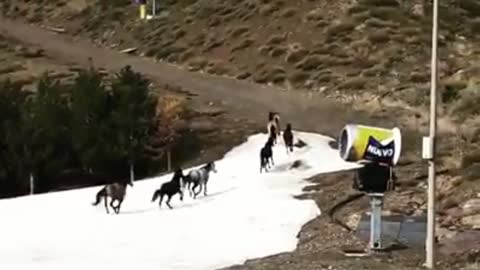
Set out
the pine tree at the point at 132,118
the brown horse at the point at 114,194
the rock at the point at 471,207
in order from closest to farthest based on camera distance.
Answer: the rock at the point at 471,207 → the brown horse at the point at 114,194 → the pine tree at the point at 132,118

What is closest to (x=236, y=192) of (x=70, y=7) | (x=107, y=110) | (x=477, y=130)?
(x=477, y=130)

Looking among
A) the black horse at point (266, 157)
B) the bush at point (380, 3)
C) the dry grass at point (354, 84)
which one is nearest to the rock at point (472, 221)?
the black horse at point (266, 157)

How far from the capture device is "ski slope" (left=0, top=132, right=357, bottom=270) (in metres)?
19.0

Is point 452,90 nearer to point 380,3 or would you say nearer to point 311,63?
point 311,63

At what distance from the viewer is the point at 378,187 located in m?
17.0

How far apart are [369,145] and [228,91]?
31.6 meters

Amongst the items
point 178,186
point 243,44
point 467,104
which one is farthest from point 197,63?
point 178,186

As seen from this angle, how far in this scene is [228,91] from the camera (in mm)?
47875

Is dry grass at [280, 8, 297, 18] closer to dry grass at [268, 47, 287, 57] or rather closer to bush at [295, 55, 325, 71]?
dry grass at [268, 47, 287, 57]

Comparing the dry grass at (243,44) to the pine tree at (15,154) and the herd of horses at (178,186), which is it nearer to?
the pine tree at (15,154)

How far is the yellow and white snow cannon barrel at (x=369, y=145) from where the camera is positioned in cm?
1631

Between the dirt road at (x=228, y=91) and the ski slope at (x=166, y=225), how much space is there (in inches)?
407

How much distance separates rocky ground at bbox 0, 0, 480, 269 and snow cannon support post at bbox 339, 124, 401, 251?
55.8 inches

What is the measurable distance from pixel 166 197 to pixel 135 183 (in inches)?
160
